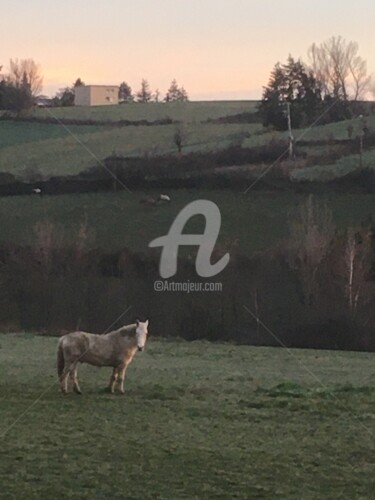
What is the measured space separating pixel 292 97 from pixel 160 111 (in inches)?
318

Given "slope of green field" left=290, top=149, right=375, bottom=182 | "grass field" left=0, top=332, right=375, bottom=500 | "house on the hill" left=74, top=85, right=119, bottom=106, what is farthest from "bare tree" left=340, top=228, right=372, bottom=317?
"grass field" left=0, top=332, right=375, bottom=500

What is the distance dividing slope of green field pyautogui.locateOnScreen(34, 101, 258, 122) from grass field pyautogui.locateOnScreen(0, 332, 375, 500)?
34.0m

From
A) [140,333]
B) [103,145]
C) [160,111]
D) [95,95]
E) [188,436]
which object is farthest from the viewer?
[95,95]

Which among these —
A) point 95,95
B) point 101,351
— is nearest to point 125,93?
point 95,95

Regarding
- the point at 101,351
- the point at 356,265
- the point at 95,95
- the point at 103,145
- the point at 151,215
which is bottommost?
the point at 356,265

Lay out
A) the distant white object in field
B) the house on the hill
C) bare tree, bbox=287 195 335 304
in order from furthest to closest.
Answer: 1. the house on the hill
2. the distant white object in field
3. bare tree, bbox=287 195 335 304

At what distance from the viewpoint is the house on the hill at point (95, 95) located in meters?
53.2

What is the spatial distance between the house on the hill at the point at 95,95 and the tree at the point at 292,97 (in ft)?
31.8

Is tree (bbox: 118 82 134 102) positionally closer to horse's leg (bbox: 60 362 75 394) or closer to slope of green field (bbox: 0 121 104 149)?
slope of green field (bbox: 0 121 104 149)

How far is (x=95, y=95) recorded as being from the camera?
5466 centimetres

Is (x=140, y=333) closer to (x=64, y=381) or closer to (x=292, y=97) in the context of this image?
(x=64, y=381)

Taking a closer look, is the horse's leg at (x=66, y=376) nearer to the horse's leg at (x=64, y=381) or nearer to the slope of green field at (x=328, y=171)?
the horse's leg at (x=64, y=381)

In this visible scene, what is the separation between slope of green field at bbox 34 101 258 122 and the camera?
5050 cm

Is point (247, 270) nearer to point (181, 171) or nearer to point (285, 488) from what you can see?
point (181, 171)
